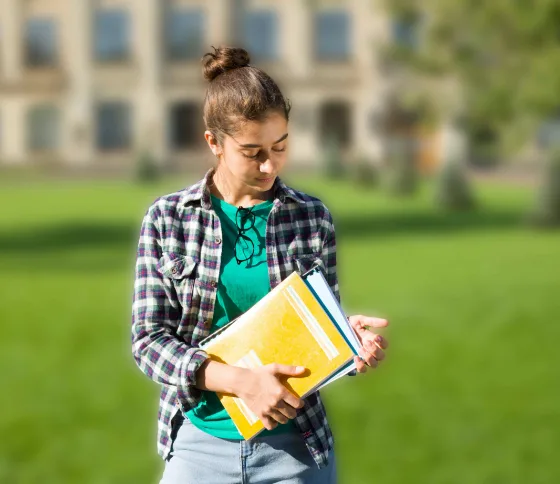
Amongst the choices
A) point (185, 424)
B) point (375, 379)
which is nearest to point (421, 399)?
point (375, 379)

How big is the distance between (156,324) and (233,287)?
174 mm

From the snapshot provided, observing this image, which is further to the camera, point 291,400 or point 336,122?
point 336,122

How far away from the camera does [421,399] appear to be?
6562 millimetres

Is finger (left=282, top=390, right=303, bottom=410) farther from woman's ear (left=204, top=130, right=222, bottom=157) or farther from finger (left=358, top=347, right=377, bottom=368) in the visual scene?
woman's ear (left=204, top=130, right=222, bottom=157)

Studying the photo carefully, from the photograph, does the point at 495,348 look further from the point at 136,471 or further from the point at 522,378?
the point at 136,471

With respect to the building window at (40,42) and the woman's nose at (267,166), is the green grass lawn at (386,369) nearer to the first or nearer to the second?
the woman's nose at (267,166)

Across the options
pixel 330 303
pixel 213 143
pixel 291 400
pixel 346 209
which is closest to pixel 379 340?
pixel 330 303

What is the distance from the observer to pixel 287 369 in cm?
177

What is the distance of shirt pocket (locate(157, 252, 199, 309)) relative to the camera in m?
1.91

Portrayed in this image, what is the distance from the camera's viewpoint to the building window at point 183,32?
36281 mm

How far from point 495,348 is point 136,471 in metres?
3.71

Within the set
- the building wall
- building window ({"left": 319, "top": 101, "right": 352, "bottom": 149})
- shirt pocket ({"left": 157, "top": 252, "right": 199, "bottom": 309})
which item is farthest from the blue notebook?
building window ({"left": 319, "top": 101, "right": 352, "bottom": 149})

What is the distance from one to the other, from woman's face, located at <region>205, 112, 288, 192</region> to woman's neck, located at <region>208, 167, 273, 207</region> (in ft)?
0.14

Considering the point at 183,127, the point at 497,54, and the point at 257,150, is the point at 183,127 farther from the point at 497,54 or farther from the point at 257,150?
the point at 257,150
